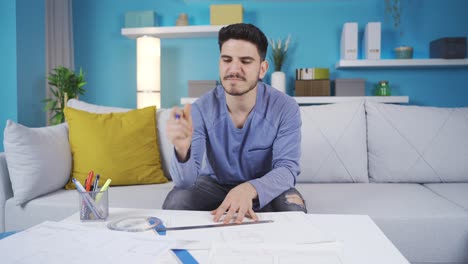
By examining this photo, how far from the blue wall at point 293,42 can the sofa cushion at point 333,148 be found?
4.74 ft

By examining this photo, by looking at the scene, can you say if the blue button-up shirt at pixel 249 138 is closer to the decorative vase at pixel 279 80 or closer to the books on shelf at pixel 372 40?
the decorative vase at pixel 279 80

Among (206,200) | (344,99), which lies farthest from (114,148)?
(344,99)

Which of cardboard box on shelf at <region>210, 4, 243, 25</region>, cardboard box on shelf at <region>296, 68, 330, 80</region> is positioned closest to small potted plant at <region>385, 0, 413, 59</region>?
cardboard box on shelf at <region>296, 68, 330, 80</region>

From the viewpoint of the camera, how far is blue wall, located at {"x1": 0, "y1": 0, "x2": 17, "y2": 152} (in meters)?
2.80

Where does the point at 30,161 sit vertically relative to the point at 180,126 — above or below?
below

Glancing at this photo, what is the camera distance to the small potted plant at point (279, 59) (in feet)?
10.5

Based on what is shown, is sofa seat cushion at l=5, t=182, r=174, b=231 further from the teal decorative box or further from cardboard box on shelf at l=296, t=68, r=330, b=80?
the teal decorative box

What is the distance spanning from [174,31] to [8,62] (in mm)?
1247

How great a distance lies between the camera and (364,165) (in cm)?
194

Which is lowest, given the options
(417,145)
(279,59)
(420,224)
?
(420,224)

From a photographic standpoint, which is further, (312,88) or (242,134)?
(312,88)

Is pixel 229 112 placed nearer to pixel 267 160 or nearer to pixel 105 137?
pixel 267 160

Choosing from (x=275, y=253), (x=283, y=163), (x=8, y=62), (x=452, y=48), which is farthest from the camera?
(x=452, y=48)

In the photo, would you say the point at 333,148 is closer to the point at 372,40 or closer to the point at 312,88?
the point at 312,88
